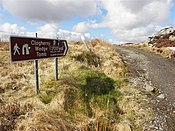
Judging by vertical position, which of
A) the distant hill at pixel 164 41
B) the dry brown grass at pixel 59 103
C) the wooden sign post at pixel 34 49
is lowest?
the dry brown grass at pixel 59 103

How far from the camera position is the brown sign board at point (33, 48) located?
199 inches

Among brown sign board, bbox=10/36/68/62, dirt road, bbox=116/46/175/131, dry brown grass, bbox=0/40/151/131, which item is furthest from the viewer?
dirt road, bbox=116/46/175/131

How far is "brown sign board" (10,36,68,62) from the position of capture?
506 cm

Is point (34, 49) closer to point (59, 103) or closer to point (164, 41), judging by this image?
point (59, 103)

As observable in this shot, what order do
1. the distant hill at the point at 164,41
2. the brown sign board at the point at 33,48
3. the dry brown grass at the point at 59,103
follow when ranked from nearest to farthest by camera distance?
the dry brown grass at the point at 59,103 < the brown sign board at the point at 33,48 < the distant hill at the point at 164,41

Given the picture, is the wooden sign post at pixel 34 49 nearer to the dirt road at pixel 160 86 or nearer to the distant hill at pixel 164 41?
the dirt road at pixel 160 86

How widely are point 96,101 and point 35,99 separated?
1.63m

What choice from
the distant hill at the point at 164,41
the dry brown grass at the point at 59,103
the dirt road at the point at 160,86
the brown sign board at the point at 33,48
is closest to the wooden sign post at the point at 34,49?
the brown sign board at the point at 33,48

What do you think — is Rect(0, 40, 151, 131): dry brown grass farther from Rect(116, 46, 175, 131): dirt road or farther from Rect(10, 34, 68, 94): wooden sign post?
Rect(10, 34, 68, 94): wooden sign post

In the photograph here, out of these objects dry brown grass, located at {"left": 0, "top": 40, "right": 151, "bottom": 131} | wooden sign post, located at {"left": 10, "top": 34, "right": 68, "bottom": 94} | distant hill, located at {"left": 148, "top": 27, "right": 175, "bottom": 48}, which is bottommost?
dry brown grass, located at {"left": 0, "top": 40, "right": 151, "bottom": 131}

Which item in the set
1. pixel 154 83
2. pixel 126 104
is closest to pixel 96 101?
pixel 126 104

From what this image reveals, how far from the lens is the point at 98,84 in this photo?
7363 millimetres

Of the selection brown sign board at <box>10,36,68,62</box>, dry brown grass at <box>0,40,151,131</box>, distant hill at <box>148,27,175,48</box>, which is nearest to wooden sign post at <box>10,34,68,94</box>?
brown sign board at <box>10,36,68,62</box>

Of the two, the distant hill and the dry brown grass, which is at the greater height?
the distant hill
